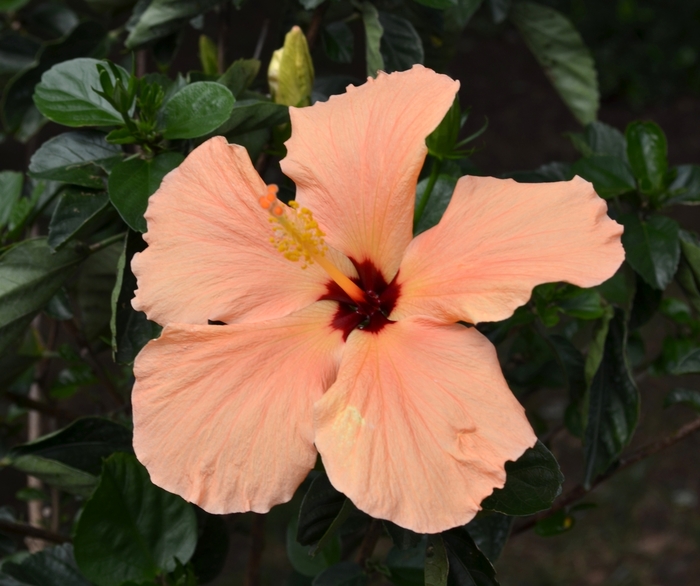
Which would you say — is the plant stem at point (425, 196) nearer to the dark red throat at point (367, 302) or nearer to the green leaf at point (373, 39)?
the dark red throat at point (367, 302)

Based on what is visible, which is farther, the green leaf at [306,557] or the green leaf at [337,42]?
the green leaf at [337,42]

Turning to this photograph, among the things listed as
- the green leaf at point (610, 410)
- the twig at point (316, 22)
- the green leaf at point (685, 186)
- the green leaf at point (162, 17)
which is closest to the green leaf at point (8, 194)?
the green leaf at point (162, 17)

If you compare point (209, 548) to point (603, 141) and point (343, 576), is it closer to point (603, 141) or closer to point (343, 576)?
point (343, 576)

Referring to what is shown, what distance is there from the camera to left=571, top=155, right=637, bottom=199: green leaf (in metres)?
1.17

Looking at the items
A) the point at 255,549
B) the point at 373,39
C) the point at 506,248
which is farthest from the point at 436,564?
the point at 373,39

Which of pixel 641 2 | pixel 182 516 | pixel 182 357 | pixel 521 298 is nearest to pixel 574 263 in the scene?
pixel 521 298

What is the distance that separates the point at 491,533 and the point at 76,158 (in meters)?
0.77

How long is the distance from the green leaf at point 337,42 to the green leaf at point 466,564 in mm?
792

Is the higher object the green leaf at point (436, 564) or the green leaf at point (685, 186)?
the green leaf at point (685, 186)

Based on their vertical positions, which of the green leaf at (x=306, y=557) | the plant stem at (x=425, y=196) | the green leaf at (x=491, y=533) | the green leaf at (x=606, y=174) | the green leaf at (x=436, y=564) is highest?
the plant stem at (x=425, y=196)

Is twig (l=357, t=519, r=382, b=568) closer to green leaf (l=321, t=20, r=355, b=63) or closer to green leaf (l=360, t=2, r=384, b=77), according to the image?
green leaf (l=360, t=2, r=384, b=77)

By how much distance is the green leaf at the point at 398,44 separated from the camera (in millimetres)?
1194

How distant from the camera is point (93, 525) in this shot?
1.00 m

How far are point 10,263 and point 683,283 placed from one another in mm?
938
